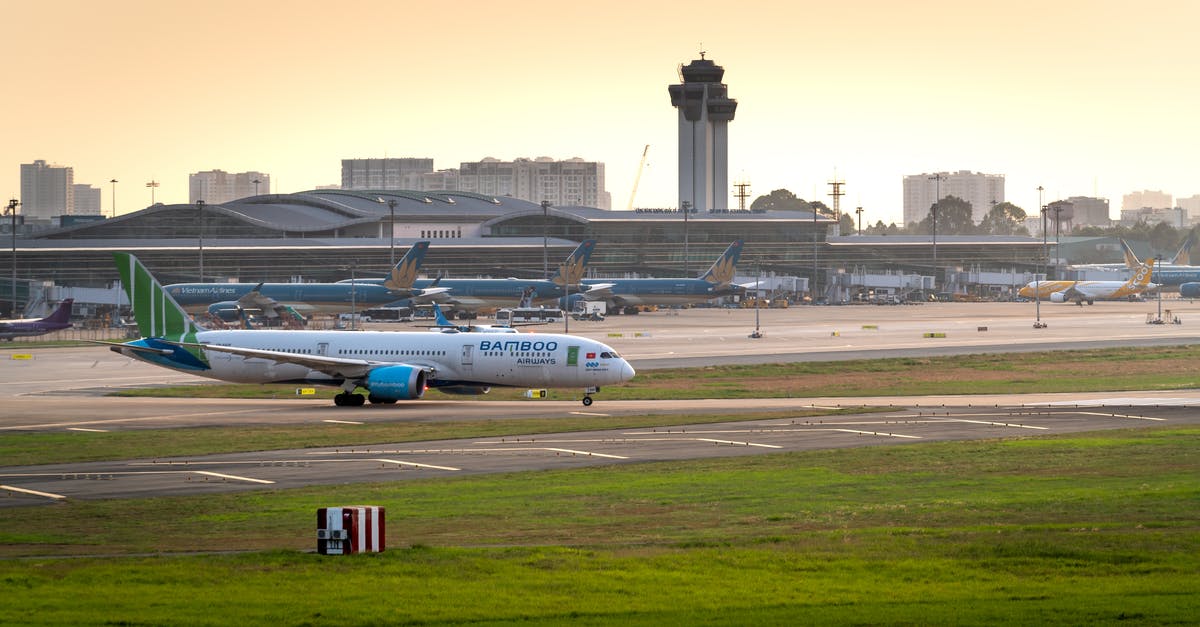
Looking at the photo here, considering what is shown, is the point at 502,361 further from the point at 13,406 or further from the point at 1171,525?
the point at 1171,525

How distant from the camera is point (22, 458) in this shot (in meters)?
49.7

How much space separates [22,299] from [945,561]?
15780 cm

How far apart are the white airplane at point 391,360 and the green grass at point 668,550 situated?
2239 cm

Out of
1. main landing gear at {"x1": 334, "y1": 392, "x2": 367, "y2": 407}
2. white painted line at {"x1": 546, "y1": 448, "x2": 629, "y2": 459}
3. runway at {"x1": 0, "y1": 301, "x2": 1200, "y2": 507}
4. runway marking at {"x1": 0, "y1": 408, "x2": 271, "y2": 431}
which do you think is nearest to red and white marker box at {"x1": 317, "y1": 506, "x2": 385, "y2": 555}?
runway at {"x1": 0, "y1": 301, "x2": 1200, "y2": 507}

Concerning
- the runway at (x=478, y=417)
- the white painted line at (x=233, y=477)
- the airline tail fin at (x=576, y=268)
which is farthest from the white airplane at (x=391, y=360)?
the airline tail fin at (x=576, y=268)

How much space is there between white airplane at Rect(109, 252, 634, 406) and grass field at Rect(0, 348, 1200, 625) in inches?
646

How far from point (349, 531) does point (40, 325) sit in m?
103

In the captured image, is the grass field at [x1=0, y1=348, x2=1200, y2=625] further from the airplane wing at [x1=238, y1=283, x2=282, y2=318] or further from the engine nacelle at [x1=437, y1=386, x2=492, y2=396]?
the airplane wing at [x1=238, y1=283, x2=282, y2=318]

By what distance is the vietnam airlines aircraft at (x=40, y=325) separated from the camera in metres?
122

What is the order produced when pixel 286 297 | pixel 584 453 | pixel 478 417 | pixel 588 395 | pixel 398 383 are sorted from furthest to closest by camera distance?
pixel 286 297 < pixel 588 395 < pixel 398 383 < pixel 478 417 < pixel 584 453

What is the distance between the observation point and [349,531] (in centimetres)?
2880

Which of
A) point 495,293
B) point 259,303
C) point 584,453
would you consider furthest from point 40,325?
point 584,453

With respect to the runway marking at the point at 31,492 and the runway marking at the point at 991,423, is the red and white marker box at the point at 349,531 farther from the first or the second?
the runway marking at the point at 991,423

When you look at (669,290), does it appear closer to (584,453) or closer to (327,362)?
(327,362)
